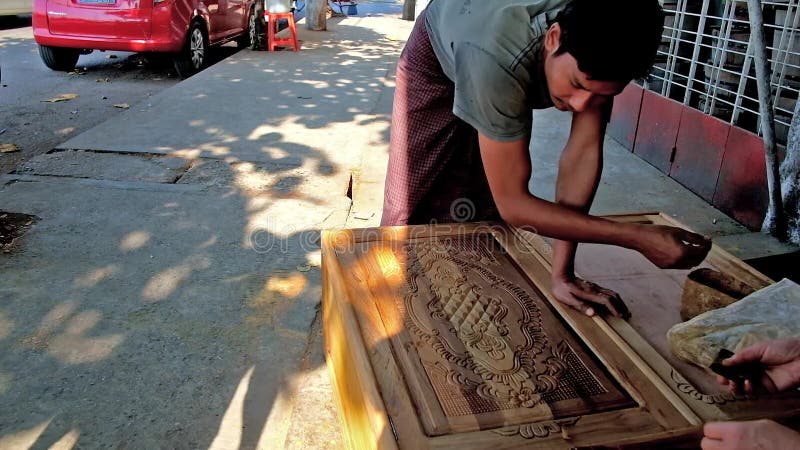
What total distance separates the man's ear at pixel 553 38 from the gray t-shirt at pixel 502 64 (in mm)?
26

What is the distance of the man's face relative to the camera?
1.23 metres

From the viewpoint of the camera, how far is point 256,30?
7754 mm

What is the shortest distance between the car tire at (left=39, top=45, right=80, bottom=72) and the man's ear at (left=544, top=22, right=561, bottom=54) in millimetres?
6076

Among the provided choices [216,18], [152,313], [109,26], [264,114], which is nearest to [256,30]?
[216,18]

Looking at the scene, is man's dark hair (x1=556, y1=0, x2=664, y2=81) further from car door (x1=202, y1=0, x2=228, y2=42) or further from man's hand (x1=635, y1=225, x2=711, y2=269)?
car door (x1=202, y1=0, x2=228, y2=42)

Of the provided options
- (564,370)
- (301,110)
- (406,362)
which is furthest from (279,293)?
(301,110)

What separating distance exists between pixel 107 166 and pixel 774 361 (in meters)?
3.38

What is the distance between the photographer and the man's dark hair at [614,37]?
1.11 meters

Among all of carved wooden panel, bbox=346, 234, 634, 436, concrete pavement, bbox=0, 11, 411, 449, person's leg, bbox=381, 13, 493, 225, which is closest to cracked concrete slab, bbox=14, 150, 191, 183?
concrete pavement, bbox=0, 11, 411, 449

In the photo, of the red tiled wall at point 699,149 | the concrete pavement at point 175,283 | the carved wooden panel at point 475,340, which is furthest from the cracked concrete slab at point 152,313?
the red tiled wall at point 699,149

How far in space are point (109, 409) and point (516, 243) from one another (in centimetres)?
126

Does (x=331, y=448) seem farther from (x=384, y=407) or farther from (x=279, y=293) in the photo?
(x=279, y=293)

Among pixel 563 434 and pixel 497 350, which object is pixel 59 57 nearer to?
pixel 497 350

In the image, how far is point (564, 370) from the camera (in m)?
1.30
